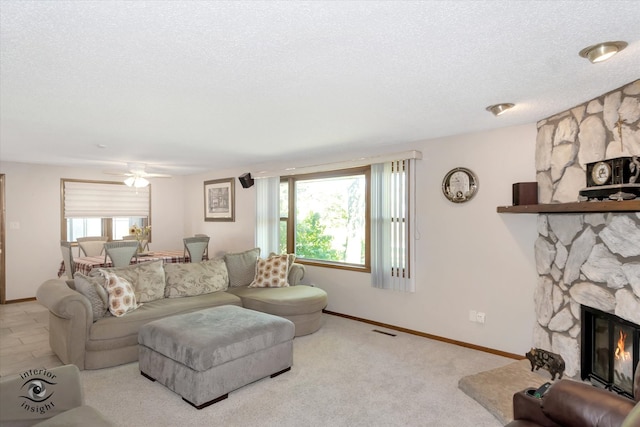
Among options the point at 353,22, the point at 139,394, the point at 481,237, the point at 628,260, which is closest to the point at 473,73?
the point at 353,22

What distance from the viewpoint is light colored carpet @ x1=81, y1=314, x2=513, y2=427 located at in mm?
2588

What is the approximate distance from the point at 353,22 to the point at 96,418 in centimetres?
219

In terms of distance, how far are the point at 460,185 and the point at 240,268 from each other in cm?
311

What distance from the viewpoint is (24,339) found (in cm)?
426

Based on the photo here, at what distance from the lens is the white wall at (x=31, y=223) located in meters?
6.10

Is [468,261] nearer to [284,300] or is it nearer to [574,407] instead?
[284,300]

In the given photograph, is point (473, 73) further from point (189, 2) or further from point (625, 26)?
point (189, 2)

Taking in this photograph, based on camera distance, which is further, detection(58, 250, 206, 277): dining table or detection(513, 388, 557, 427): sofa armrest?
detection(58, 250, 206, 277): dining table

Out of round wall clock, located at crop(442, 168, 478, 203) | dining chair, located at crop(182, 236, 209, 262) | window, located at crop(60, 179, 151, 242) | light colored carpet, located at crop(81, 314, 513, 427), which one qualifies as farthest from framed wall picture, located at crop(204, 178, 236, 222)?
round wall clock, located at crop(442, 168, 478, 203)

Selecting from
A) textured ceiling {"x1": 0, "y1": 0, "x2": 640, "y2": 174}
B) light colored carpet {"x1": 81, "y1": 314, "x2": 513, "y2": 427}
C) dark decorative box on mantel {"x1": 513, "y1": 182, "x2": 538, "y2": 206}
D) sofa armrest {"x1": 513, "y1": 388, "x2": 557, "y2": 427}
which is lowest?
light colored carpet {"x1": 81, "y1": 314, "x2": 513, "y2": 427}

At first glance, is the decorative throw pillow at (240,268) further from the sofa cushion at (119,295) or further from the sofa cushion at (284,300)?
the sofa cushion at (119,295)

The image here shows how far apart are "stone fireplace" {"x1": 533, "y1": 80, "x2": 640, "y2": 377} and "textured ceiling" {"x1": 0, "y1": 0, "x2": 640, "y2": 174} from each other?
0.19 m

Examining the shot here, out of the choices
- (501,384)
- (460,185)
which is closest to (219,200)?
(460,185)

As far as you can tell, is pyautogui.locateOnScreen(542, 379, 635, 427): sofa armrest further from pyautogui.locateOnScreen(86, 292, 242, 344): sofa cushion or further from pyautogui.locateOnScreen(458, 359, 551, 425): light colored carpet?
pyautogui.locateOnScreen(86, 292, 242, 344): sofa cushion
